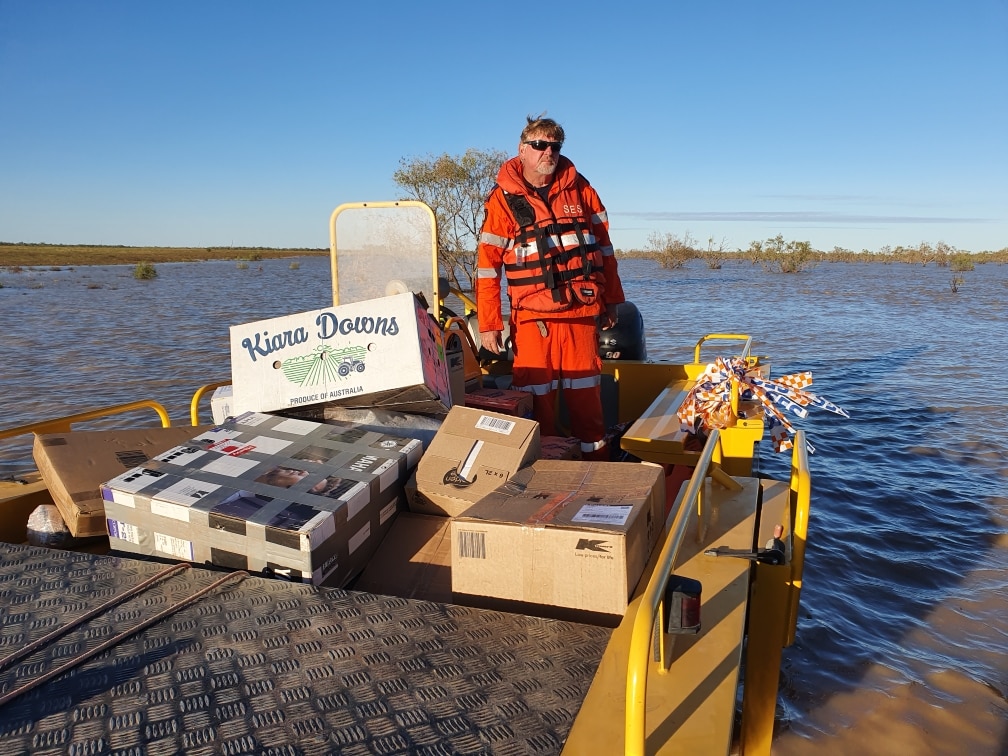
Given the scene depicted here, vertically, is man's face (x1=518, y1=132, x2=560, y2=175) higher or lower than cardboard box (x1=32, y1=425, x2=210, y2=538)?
higher

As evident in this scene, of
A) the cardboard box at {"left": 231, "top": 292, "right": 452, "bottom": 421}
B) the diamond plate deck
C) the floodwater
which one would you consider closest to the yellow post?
the diamond plate deck

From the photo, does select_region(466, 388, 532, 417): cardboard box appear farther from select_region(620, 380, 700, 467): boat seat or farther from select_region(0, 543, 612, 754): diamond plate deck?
select_region(0, 543, 612, 754): diamond plate deck

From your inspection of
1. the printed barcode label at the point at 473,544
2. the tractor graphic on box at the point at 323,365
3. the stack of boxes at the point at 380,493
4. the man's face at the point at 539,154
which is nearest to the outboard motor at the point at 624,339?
the man's face at the point at 539,154

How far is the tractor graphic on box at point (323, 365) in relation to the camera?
282 cm

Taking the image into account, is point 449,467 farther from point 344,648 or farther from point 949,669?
point 949,669

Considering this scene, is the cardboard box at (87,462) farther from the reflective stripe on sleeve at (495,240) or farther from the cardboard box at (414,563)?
the reflective stripe on sleeve at (495,240)

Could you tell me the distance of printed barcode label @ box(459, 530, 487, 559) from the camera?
71.2 inches

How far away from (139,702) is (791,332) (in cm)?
1645

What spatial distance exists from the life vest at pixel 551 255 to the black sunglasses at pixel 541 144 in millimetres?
269

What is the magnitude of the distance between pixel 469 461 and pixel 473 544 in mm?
597

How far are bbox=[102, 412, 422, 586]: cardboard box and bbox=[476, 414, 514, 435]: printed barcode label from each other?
0.96 feet

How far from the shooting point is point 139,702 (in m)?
1.36

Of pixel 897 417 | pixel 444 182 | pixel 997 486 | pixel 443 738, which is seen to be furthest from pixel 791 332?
pixel 443 738

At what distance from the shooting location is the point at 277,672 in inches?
58.5
